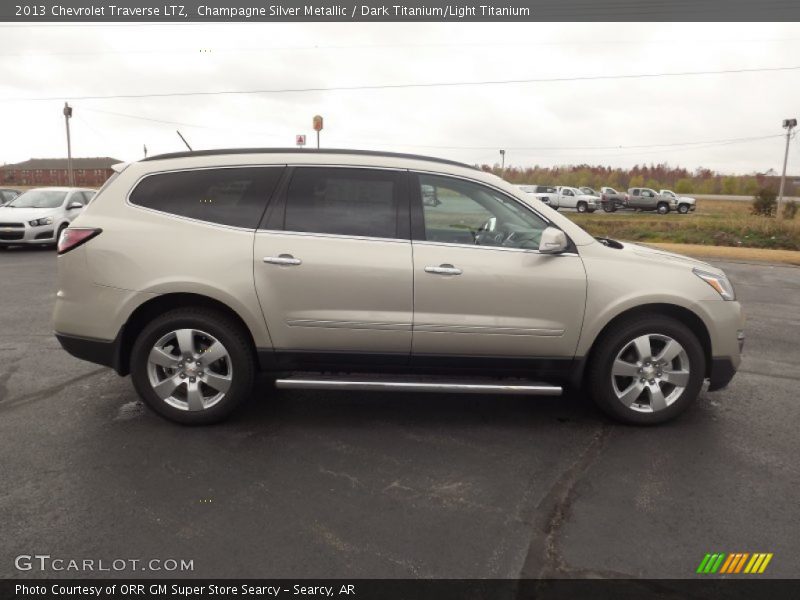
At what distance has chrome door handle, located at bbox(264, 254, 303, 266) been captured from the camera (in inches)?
146

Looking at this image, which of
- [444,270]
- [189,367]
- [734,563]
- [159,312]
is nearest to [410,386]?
[444,270]

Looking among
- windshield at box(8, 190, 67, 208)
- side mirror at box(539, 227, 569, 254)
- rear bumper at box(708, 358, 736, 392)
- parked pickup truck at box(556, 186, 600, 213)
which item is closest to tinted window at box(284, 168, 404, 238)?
side mirror at box(539, 227, 569, 254)

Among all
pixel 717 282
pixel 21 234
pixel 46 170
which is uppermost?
pixel 46 170

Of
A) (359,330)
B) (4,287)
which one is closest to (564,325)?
(359,330)

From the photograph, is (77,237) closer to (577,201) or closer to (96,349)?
(96,349)

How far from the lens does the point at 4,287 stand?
9.04m

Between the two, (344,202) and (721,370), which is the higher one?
(344,202)

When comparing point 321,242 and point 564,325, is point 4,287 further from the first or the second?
point 564,325

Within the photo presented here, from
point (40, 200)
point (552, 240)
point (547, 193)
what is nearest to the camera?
point (552, 240)

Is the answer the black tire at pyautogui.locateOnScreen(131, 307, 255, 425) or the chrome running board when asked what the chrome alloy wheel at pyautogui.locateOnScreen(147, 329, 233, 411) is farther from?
the chrome running board

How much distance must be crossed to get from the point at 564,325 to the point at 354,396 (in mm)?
1750

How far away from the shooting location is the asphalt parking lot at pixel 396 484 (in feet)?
8.40

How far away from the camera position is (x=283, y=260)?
371 cm

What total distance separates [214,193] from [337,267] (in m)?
1.04
